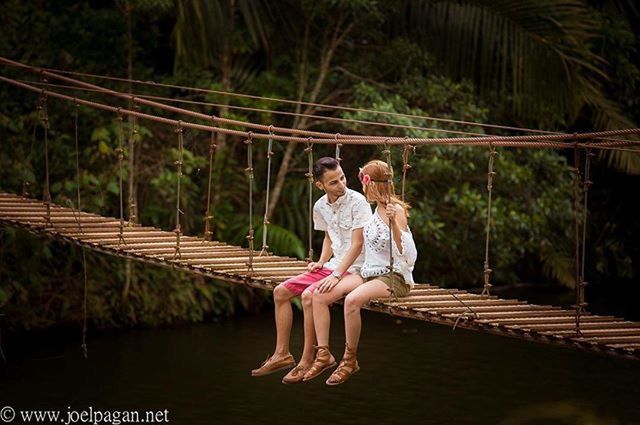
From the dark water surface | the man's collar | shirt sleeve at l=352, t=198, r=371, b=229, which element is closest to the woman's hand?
shirt sleeve at l=352, t=198, r=371, b=229

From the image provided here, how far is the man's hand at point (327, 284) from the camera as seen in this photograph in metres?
→ 5.11

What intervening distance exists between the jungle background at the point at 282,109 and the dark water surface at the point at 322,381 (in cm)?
42

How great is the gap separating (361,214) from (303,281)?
36cm

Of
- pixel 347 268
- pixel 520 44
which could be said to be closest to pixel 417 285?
pixel 347 268

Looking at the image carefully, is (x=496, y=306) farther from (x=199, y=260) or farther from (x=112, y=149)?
(x=112, y=149)

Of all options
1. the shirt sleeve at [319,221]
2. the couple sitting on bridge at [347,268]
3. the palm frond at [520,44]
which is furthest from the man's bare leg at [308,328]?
the palm frond at [520,44]

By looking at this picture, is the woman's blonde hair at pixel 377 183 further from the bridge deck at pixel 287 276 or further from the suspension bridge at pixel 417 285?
the bridge deck at pixel 287 276

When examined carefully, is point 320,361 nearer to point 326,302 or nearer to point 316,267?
point 326,302

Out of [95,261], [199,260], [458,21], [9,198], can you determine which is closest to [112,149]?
[95,261]

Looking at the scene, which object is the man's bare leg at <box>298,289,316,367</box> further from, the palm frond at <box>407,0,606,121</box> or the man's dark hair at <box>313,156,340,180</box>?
the palm frond at <box>407,0,606,121</box>

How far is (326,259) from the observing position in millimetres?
5398

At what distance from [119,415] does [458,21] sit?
4.16m

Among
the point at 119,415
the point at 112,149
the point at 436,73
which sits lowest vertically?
the point at 119,415

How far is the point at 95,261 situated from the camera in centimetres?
948
